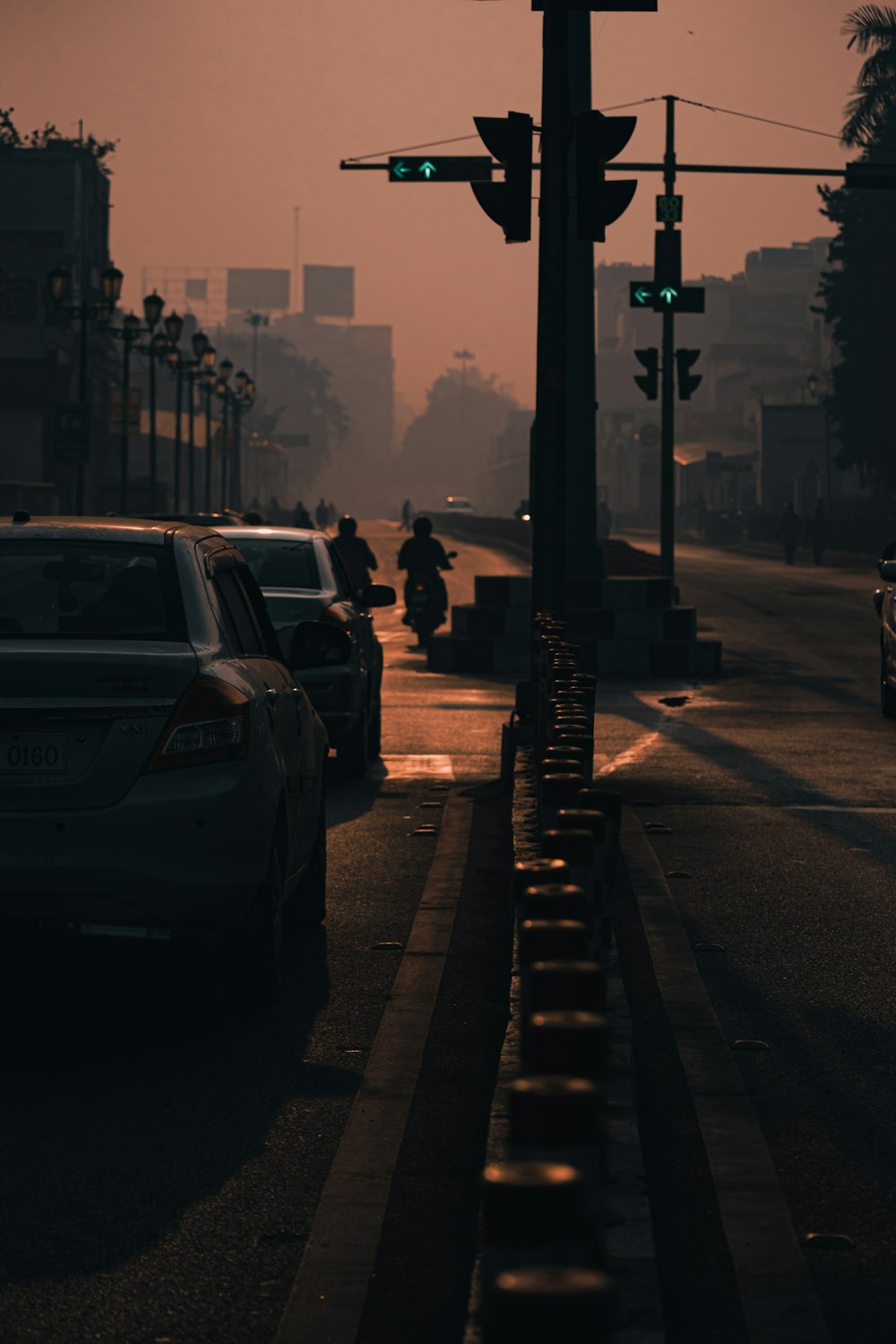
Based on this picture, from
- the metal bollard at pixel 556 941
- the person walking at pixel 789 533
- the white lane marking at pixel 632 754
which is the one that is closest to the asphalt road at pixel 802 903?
the white lane marking at pixel 632 754

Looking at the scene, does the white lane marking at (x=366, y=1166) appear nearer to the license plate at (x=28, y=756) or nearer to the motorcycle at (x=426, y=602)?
the license plate at (x=28, y=756)

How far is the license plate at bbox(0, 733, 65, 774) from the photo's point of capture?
623 centimetres

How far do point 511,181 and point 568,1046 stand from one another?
12825 mm

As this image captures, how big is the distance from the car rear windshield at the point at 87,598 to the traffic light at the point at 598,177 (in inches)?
313

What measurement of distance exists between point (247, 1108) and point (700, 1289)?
5.79 ft

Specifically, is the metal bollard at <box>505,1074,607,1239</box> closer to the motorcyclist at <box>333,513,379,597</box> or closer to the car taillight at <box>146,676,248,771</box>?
the car taillight at <box>146,676,248,771</box>

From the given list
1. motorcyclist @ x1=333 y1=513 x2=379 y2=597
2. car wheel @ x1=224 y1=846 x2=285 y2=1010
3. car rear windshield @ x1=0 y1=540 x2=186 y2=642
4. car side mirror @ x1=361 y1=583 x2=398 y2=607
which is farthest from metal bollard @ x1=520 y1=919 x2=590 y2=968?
motorcyclist @ x1=333 y1=513 x2=379 y2=597

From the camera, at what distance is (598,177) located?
49.1 ft

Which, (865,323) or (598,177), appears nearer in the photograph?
(598,177)

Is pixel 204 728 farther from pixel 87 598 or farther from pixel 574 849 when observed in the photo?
pixel 574 849

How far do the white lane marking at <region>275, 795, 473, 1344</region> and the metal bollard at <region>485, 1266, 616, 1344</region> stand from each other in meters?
1.71

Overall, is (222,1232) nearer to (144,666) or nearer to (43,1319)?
(43,1319)

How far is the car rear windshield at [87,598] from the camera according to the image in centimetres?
687

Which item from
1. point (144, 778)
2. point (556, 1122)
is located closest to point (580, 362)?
point (144, 778)
